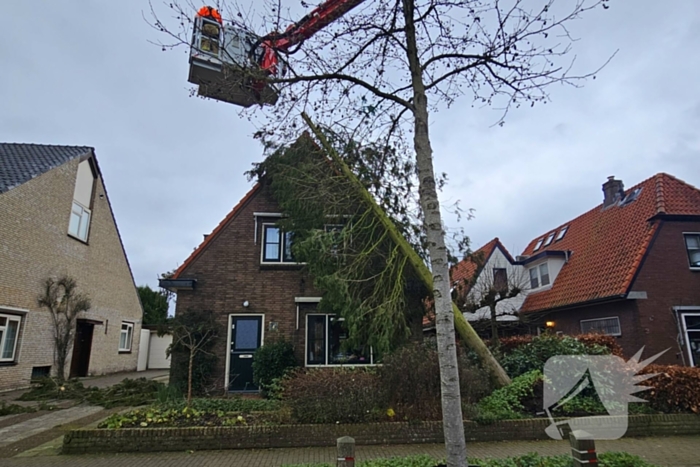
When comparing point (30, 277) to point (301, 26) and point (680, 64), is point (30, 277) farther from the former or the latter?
point (680, 64)

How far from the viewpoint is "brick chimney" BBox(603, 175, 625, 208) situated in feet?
63.1

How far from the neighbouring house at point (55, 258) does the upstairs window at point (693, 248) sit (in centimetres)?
2291

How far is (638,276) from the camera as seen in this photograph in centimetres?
1445

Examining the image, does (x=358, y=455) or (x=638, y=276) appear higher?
(x=638, y=276)

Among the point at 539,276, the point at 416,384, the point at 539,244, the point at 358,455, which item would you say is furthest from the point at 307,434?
the point at 539,244

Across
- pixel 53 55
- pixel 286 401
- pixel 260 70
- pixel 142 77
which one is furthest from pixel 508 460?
pixel 53 55

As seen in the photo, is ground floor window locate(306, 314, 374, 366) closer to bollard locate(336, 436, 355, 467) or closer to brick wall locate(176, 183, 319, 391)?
brick wall locate(176, 183, 319, 391)

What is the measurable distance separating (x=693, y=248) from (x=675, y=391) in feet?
31.6

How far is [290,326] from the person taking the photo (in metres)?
12.7

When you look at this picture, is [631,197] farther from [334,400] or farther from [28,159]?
[28,159]

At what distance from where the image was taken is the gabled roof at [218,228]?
42.3 ft

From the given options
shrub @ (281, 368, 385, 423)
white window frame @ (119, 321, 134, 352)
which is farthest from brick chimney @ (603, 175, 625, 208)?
white window frame @ (119, 321, 134, 352)

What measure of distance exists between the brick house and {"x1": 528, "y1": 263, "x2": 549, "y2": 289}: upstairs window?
11475 mm

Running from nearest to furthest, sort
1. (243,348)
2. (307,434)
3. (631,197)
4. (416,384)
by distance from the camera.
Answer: (307,434), (416,384), (243,348), (631,197)
